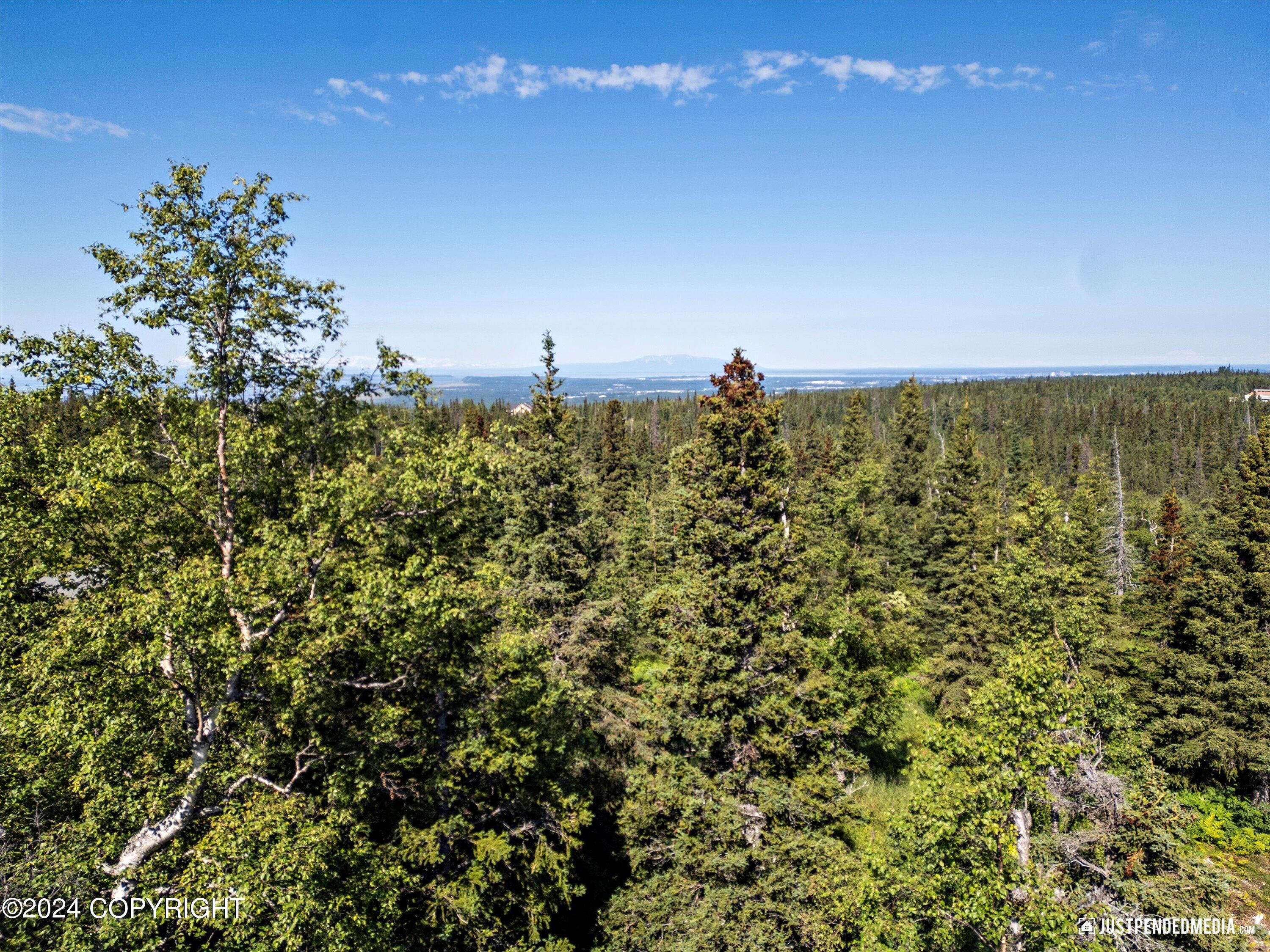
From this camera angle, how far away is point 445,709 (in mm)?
13961

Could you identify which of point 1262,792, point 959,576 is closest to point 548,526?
point 959,576

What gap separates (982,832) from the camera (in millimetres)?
10570

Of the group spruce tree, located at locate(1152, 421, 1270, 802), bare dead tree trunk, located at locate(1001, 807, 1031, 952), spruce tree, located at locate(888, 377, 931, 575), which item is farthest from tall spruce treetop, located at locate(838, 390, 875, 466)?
bare dead tree trunk, located at locate(1001, 807, 1031, 952)

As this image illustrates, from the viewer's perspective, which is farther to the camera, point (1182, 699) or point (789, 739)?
point (1182, 699)

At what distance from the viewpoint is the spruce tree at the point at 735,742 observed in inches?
524

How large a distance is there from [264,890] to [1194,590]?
2987cm

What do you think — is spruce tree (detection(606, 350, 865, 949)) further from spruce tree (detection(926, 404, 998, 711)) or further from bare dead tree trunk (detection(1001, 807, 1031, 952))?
spruce tree (detection(926, 404, 998, 711))

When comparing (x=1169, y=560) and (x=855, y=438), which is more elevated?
(x=855, y=438)

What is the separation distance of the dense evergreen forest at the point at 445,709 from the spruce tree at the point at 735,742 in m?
0.10

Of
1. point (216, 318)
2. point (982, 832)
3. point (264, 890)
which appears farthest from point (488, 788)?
point (216, 318)

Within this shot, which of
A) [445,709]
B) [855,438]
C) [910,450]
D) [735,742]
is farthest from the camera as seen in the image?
[855,438]

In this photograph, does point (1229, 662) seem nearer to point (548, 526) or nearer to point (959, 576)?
point (959, 576)

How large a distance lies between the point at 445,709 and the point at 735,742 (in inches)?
270

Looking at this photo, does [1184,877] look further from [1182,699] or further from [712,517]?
[1182,699]
